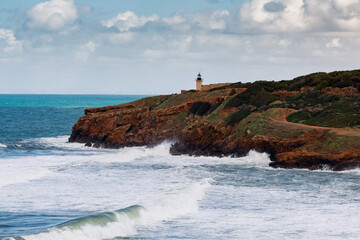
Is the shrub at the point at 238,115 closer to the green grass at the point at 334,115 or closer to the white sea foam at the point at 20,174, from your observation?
the green grass at the point at 334,115

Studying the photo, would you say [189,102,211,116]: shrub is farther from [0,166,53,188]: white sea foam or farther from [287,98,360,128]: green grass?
[0,166,53,188]: white sea foam

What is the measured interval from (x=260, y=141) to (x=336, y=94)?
479 inches

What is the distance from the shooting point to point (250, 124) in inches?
1678

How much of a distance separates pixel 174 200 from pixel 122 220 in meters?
4.22

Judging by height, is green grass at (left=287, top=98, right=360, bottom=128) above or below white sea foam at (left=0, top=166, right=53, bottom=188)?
above

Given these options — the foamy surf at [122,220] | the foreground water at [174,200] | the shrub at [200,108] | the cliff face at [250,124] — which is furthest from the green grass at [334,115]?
the foamy surf at [122,220]

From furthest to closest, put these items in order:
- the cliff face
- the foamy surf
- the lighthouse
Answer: the lighthouse, the cliff face, the foamy surf

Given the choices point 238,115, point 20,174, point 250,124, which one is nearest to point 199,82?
point 238,115

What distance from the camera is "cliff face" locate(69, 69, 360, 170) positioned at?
35906 mm

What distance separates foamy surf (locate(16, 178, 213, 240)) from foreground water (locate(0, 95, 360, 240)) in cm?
4

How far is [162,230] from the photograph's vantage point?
1948 cm

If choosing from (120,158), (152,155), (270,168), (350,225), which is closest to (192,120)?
(152,155)

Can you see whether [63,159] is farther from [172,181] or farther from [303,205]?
[303,205]

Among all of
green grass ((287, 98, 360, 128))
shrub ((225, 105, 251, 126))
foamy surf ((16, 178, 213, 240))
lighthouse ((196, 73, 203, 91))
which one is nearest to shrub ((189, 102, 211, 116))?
shrub ((225, 105, 251, 126))
